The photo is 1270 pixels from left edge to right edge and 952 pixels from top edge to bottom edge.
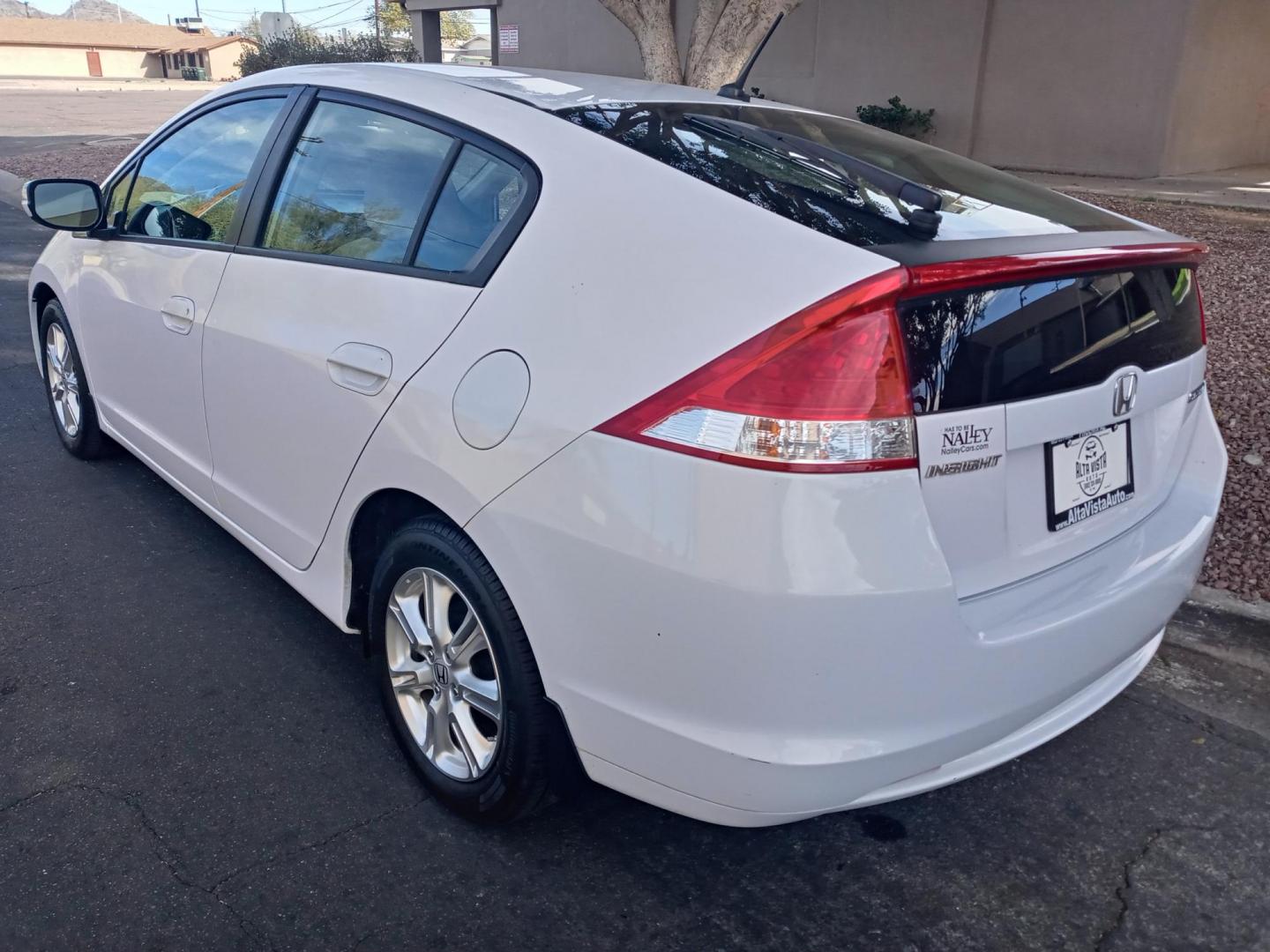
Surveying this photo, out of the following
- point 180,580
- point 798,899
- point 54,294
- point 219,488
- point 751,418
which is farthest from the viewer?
point 54,294

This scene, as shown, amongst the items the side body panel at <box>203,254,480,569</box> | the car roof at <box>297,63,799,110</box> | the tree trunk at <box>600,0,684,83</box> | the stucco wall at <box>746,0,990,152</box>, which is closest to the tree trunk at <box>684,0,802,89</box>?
the tree trunk at <box>600,0,684,83</box>

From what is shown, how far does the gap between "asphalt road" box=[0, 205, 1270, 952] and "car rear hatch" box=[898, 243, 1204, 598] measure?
2.77 feet

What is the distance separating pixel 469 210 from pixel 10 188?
16.0 meters

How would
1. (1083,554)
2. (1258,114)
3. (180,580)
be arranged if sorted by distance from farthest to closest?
(1258,114), (180,580), (1083,554)

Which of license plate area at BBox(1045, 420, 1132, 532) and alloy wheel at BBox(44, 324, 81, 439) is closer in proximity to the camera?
license plate area at BBox(1045, 420, 1132, 532)

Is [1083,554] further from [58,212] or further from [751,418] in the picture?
[58,212]

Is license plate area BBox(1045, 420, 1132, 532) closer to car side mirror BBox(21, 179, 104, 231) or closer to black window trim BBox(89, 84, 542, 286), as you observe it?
black window trim BBox(89, 84, 542, 286)

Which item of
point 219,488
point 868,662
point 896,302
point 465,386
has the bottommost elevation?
point 219,488

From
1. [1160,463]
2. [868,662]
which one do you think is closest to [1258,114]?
[1160,463]

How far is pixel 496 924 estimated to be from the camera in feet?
7.82

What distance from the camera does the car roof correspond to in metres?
2.82

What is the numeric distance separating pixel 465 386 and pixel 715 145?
83 cm

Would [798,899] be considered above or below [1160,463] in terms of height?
below

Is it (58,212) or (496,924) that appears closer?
(496,924)
